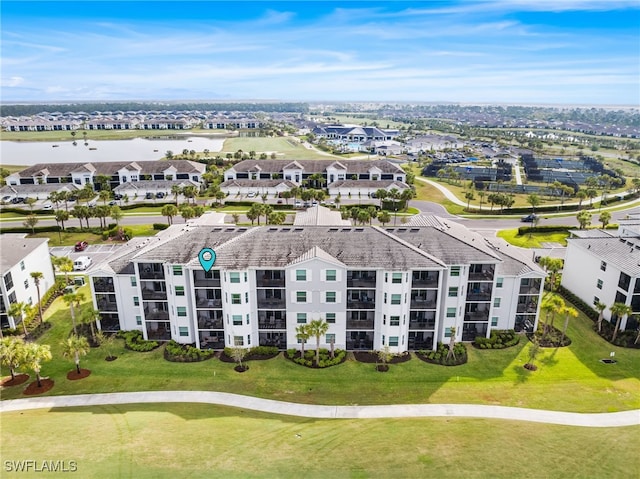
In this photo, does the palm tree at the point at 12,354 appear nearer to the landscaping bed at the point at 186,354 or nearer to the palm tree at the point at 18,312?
the palm tree at the point at 18,312

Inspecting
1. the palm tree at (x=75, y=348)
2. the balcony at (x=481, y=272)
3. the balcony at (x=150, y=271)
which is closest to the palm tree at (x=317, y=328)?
the balcony at (x=481, y=272)

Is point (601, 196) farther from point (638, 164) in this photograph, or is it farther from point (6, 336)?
point (6, 336)

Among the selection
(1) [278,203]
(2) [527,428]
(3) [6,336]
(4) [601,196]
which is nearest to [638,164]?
(4) [601,196]

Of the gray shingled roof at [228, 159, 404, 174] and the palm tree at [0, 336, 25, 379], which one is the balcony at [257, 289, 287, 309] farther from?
the gray shingled roof at [228, 159, 404, 174]

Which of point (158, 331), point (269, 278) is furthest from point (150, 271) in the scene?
point (269, 278)

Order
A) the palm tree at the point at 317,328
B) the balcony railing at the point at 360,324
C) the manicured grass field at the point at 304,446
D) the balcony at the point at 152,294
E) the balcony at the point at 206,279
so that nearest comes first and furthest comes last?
the manicured grass field at the point at 304,446, the palm tree at the point at 317,328, the balcony at the point at 206,279, the balcony railing at the point at 360,324, the balcony at the point at 152,294
